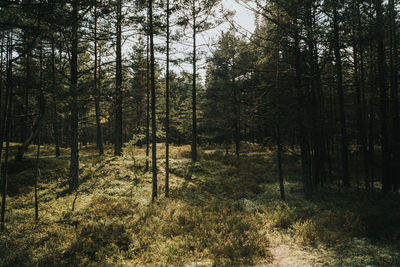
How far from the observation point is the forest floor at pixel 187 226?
628 centimetres

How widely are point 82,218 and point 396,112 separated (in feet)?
60.9

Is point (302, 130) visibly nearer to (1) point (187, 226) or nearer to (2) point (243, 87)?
(2) point (243, 87)

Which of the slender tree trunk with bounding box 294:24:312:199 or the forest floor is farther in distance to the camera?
the slender tree trunk with bounding box 294:24:312:199

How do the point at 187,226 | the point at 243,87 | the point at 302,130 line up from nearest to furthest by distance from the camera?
the point at 187,226 < the point at 302,130 < the point at 243,87

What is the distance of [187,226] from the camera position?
8.46 metres

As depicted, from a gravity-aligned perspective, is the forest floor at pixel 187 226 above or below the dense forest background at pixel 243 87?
below

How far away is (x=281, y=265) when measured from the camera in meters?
5.96

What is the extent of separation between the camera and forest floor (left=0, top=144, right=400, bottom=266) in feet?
20.6

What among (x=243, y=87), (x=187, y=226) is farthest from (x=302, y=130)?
(x=187, y=226)

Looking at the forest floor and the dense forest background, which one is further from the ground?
the dense forest background

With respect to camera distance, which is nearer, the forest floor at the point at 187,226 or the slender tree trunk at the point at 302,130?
the forest floor at the point at 187,226

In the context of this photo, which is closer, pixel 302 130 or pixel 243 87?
pixel 302 130

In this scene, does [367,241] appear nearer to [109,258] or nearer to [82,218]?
[109,258]

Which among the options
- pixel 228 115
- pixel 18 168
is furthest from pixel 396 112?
pixel 18 168
